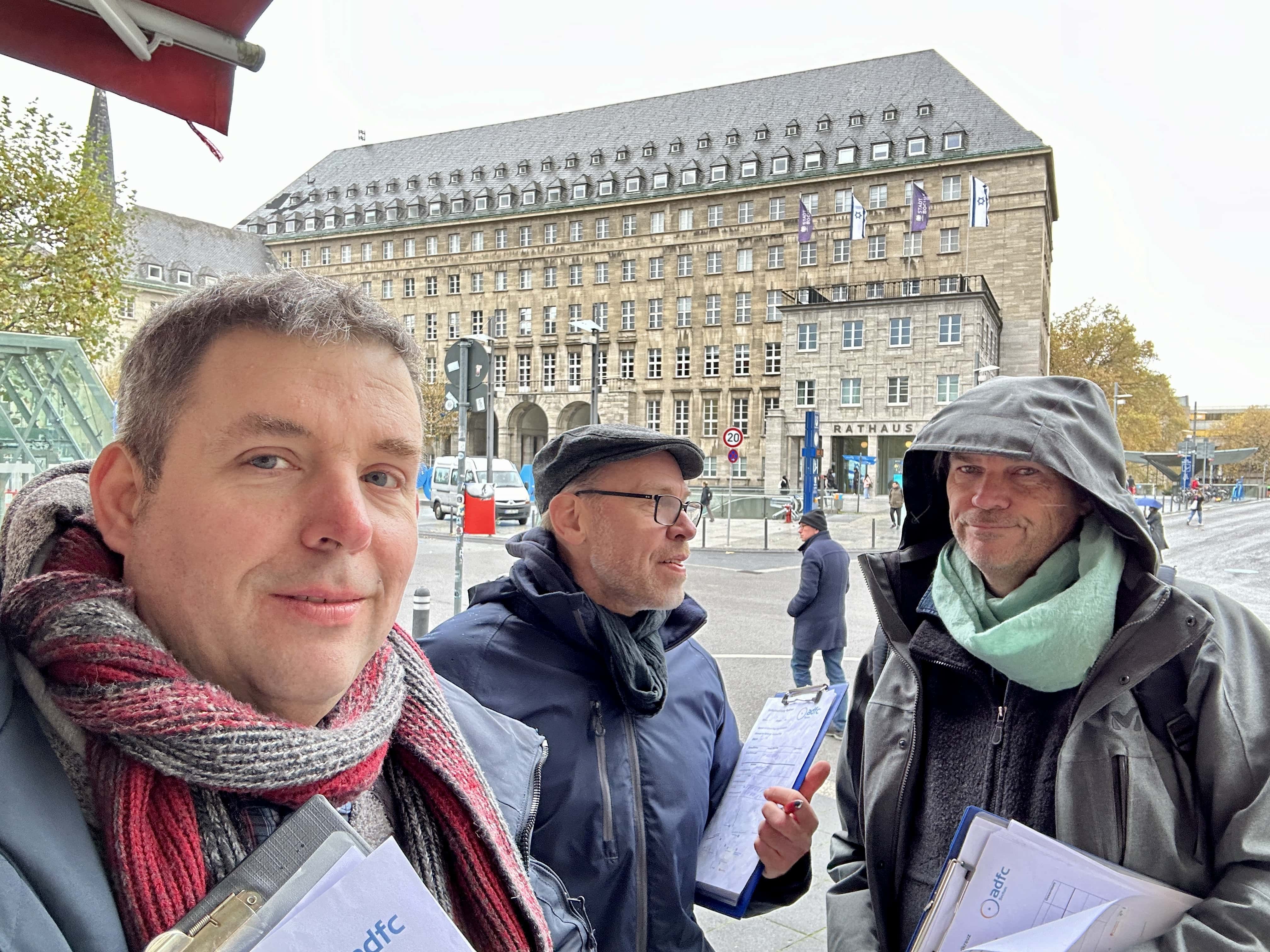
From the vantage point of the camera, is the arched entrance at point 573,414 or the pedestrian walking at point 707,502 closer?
the pedestrian walking at point 707,502

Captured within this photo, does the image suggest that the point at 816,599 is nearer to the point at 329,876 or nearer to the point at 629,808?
the point at 629,808

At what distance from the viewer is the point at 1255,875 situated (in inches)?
64.6

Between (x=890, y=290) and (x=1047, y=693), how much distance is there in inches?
2116

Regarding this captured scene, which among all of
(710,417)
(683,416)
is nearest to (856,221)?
(710,417)

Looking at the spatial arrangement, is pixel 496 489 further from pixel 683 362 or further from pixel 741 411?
pixel 683 362

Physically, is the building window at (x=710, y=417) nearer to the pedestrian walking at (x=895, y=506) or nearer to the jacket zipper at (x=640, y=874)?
the pedestrian walking at (x=895, y=506)

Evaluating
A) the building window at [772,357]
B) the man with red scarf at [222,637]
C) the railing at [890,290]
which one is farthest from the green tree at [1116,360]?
the man with red scarf at [222,637]

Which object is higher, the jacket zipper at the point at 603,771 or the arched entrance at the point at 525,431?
the arched entrance at the point at 525,431

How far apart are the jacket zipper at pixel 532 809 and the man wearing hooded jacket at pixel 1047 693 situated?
3.28 ft

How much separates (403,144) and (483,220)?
16699mm

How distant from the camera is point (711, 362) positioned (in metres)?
60.0

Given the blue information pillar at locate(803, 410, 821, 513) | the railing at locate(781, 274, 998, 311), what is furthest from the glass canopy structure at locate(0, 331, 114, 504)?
the railing at locate(781, 274, 998, 311)

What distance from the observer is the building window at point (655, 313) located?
62156mm

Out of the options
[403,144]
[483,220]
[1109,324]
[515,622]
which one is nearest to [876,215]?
[1109,324]
